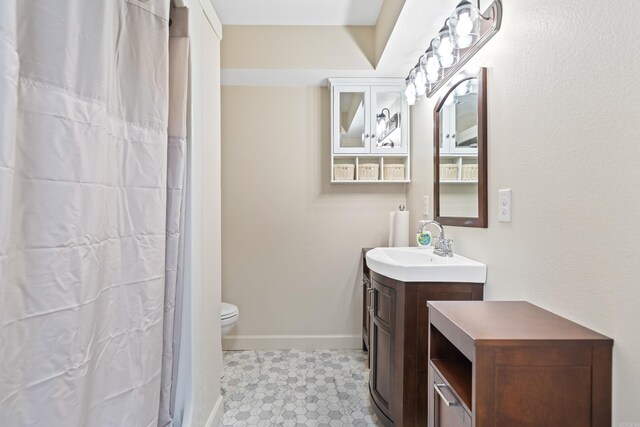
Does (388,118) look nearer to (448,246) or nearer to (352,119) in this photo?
(352,119)

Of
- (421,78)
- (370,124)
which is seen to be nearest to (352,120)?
(370,124)

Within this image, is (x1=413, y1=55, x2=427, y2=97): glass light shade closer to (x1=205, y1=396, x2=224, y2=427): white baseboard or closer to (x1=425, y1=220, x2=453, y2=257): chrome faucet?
(x1=425, y1=220, x2=453, y2=257): chrome faucet

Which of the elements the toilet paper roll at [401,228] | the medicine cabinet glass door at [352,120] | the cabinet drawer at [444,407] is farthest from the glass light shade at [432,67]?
the cabinet drawer at [444,407]

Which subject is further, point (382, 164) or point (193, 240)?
point (382, 164)

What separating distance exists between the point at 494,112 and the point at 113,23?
1.48m

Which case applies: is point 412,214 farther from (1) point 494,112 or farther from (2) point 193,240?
(2) point 193,240

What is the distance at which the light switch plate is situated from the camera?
130 cm

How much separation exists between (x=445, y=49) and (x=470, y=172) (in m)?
0.66

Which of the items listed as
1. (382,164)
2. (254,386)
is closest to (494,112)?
(382,164)

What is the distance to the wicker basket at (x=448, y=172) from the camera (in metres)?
1.80

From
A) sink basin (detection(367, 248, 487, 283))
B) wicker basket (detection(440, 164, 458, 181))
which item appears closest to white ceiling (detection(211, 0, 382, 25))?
wicker basket (detection(440, 164, 458, 181))

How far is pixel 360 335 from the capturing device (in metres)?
2.68

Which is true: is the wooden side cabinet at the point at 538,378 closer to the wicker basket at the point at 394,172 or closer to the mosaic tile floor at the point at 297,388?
the mosaic tile floor at the point at 297,388

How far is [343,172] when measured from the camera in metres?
2.59
